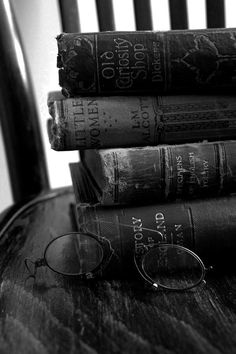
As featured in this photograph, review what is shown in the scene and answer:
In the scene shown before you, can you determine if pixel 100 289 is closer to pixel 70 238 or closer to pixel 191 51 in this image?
pixel 70 238

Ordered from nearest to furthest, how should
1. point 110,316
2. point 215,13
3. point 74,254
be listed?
1. point 110,316
2. point 74,254
3. point 215,13

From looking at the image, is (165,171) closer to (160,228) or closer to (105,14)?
(160,228)

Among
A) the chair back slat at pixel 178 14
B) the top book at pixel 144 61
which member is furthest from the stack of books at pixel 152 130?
the chair back slat at pixel 178 14

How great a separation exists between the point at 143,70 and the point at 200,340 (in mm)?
268

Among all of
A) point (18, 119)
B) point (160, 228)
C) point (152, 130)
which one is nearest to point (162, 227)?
point (160, 228)

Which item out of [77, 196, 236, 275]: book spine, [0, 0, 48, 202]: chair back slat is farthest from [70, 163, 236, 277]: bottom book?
[0, 0, 48, 202]: chair back slat

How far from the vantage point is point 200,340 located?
332 millimetres

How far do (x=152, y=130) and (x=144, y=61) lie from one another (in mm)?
72

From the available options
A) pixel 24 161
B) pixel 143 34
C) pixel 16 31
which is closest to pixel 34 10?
pixel 16 31

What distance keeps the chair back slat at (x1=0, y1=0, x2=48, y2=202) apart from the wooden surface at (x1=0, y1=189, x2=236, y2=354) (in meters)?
0.32

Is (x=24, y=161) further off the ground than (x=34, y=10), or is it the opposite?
(x=34, y=10)

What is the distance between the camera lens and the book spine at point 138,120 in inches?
17.9

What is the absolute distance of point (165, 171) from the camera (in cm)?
46

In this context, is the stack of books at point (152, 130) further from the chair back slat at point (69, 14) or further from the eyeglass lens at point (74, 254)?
the chair back slat at point (69, 14)
